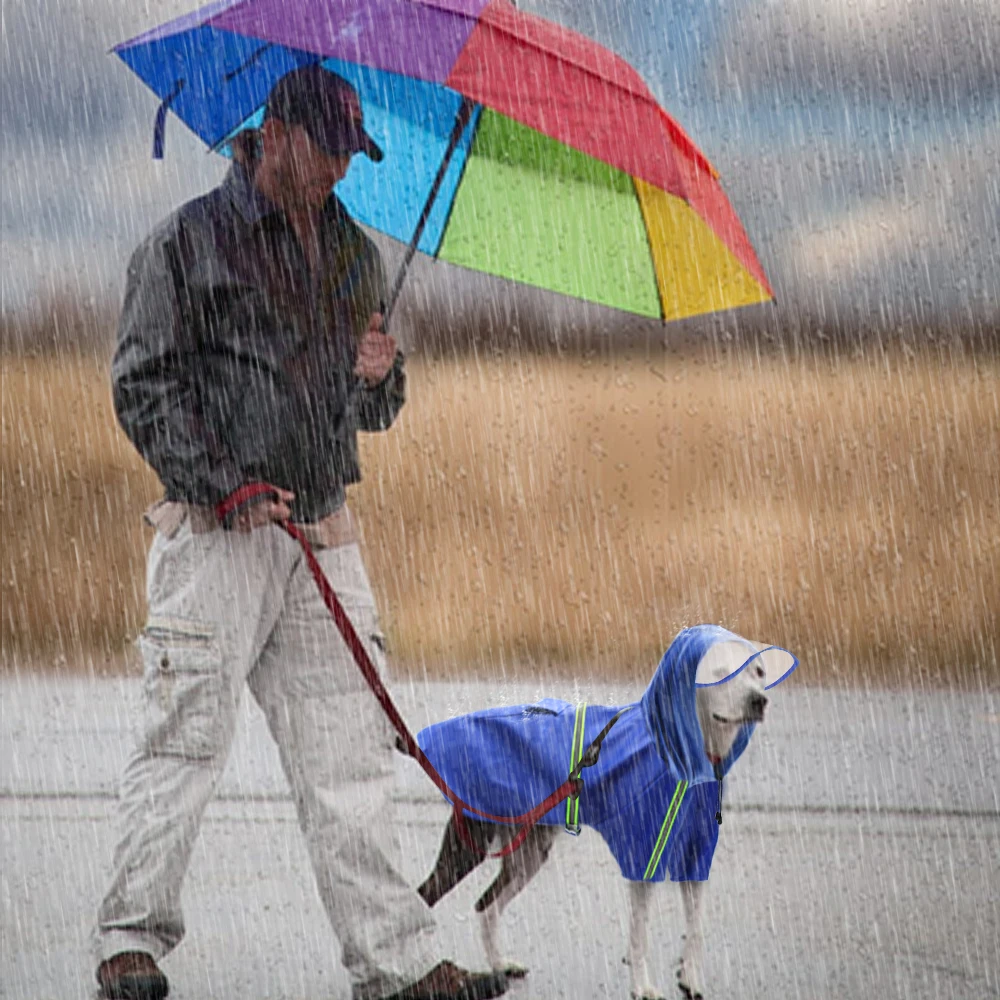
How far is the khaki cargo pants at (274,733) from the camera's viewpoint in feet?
12.6

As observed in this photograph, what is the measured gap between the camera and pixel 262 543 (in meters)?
4.00

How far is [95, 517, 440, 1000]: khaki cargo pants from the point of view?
384cm

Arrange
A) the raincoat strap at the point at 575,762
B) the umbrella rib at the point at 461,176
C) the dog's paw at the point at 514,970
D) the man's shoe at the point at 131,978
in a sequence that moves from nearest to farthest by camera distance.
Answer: the man's shoe at the point at 131,978, the raincoat strap at the point at 575,762, the dog's paw at the point at 514,970, the umbrella rib at the point at 461,176

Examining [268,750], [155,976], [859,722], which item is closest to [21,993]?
[155,976]

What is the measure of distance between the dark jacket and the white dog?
76cm

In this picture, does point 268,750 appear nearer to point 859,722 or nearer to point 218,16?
point 859,722

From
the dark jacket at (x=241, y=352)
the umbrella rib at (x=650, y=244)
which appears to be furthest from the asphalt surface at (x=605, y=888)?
the umbrella rib at (x=650, y=244)

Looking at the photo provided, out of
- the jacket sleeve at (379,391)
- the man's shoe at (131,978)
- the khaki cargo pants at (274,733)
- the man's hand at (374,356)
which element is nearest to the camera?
the man's shoe at (131,978)

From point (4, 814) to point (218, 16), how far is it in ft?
12.3

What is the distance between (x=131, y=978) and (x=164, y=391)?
1.35 m

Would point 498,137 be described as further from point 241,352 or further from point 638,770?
point 638,770

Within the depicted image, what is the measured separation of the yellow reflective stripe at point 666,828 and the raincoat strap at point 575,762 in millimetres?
189

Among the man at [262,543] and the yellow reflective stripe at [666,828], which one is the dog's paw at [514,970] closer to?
the man at [262,543]

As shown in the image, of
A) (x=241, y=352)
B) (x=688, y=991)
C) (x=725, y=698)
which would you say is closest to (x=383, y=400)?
(x=241, y=352)
